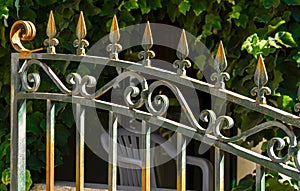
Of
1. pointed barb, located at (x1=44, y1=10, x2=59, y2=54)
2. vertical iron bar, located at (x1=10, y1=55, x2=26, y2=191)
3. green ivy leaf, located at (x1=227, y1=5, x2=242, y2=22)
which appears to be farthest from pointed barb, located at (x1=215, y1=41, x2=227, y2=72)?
green ivy leaf, located at (x1=227, y1=5, x2=242, y2=22)

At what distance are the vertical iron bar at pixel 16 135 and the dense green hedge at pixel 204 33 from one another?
107 cm

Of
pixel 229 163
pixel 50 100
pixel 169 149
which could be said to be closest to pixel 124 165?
pixel 169 149

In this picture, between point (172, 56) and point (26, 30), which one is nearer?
point (26, 30)

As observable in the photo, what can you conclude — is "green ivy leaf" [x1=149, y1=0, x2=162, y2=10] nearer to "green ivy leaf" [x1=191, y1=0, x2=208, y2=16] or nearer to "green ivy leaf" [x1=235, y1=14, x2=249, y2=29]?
"green ivy leaf" [x1=191, y1=0, x2=208, y2=16]

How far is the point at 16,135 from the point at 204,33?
1.29 meters

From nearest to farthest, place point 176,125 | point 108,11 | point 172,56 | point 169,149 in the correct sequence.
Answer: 1. point 176,125
2. point 108,11
3. point 169,149
4. point 172,56

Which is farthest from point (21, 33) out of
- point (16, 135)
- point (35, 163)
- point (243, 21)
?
point (35, 163)

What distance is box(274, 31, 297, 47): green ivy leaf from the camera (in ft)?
9.66

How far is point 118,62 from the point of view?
2.11m

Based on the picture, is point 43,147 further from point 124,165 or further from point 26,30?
point 26,30

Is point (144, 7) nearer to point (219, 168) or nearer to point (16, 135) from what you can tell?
point (16, 135)

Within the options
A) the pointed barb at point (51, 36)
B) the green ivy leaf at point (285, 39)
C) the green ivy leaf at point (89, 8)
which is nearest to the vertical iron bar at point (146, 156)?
the pointed barb at point (51, 36)

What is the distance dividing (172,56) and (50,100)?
1.87 m

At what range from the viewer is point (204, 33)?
328cm
